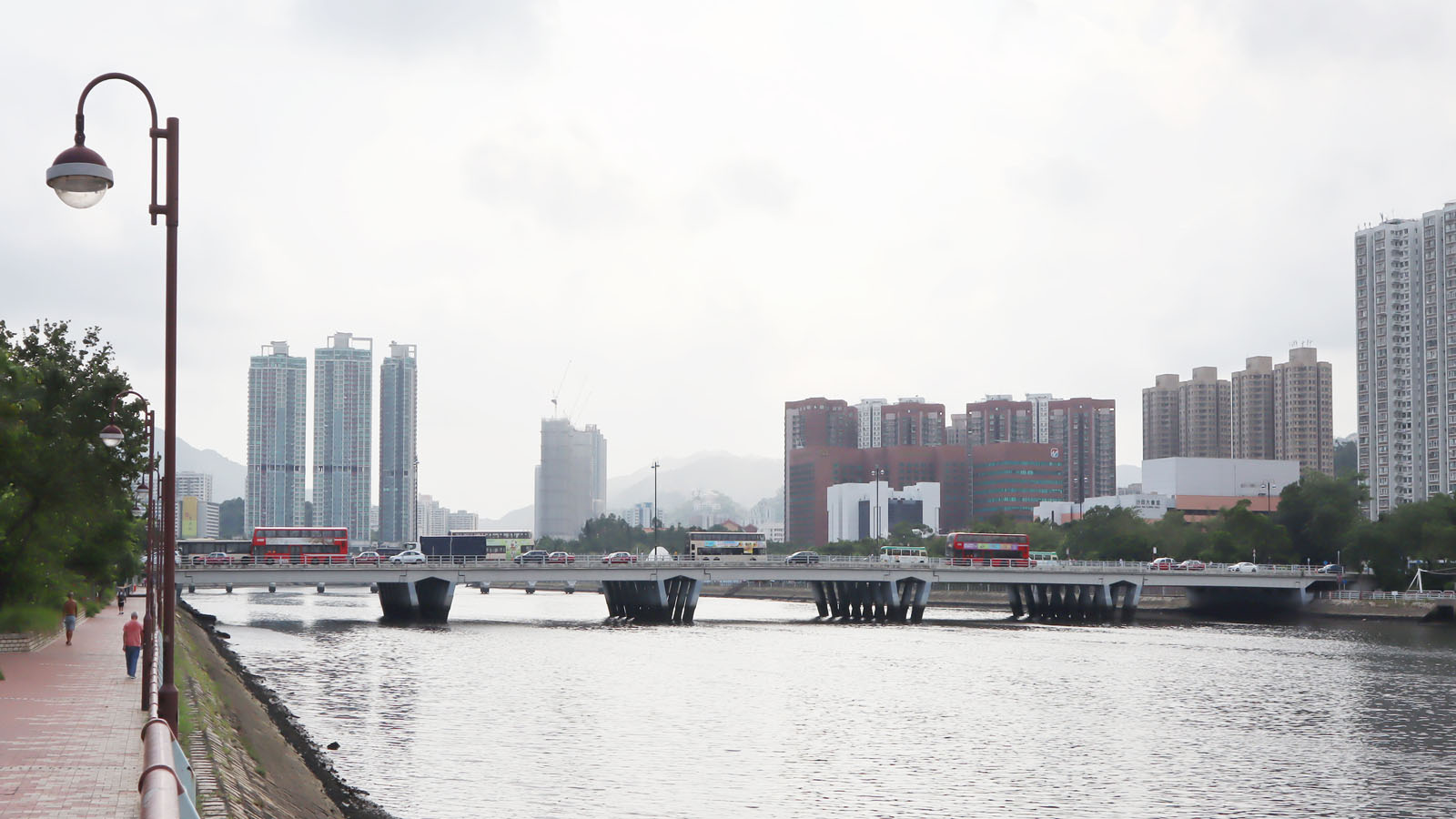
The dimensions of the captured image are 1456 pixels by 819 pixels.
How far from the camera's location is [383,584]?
→ 386 ft

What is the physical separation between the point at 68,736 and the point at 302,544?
322 feet

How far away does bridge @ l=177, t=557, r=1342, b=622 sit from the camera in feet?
372

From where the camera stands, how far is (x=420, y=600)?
386ft

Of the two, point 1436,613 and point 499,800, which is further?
point 1436,613

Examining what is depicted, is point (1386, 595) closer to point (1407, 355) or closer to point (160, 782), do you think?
point (1407, 355)

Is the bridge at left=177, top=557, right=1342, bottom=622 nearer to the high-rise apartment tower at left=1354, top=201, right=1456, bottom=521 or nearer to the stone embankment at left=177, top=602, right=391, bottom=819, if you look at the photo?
the high-rise apartment tower at left=1354, top=201, right=1456, bottom=521

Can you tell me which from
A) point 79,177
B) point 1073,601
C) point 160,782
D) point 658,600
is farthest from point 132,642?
point 1073,601

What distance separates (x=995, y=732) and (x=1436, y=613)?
284 feet

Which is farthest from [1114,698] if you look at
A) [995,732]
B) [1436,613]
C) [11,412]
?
[1436,613]

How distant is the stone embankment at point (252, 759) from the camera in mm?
25266

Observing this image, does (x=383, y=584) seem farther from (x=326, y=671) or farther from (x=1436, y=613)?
(x=1436, y=613)

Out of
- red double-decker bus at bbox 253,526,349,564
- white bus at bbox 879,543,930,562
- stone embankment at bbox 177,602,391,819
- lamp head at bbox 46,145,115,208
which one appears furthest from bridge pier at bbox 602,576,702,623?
lamp head at bbox 46,145,115,208

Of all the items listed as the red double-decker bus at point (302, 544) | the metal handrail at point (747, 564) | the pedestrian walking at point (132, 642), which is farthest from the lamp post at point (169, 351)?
the red double-decker bus at point (302, 544)

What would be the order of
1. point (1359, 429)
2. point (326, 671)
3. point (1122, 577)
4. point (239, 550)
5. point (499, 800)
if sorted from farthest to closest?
point (1359, 429) → point (239, 550) → point (1122, 577) → point (326, 671) → point (499, 800)
